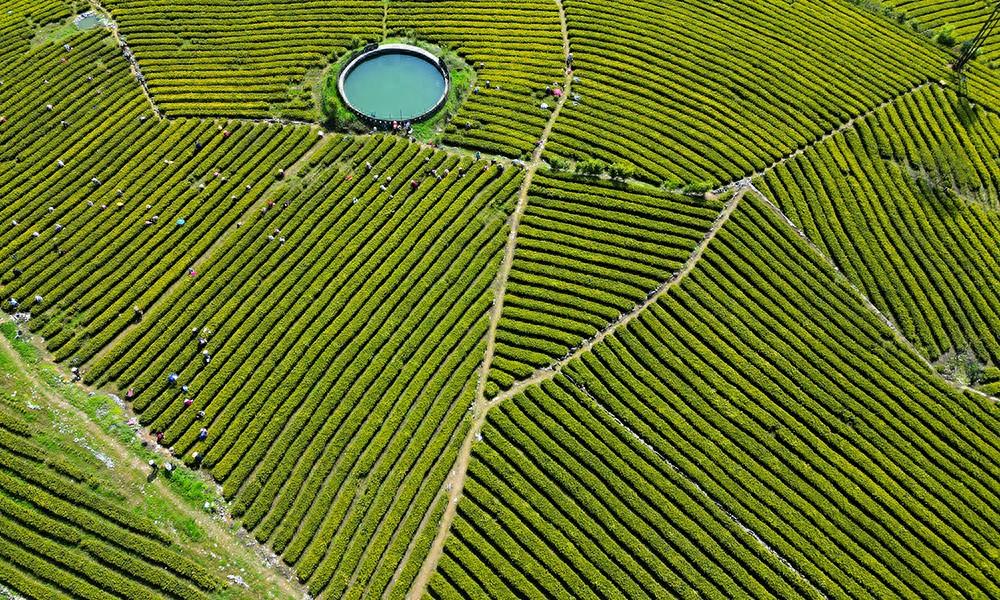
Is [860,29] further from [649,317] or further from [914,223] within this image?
[649,317]

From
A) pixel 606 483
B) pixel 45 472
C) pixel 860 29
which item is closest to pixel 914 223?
pixel 860 29

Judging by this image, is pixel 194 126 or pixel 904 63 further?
pixel 904 63

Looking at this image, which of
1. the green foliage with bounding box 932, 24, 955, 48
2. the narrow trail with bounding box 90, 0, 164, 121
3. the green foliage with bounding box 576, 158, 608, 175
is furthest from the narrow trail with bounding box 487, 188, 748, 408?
the narrow trail with bounding box 90, 0, 164, 121

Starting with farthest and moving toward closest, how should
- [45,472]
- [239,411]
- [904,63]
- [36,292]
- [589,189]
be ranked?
[904,63] → [589,189] → [36,292] → [239,411] → [45,472]

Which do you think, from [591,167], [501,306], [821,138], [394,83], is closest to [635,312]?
[501,306]

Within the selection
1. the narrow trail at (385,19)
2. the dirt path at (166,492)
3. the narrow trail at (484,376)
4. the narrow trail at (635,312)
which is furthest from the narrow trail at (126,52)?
the narrow trail at (635,312)

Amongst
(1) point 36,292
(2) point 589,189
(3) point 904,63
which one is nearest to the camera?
(1) point 36,292
